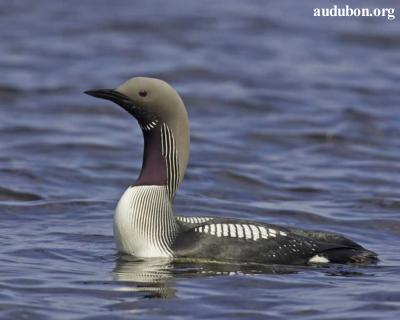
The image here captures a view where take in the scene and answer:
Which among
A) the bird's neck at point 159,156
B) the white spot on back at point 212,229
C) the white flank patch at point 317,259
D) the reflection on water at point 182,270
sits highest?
the bird's neck at point 159,156

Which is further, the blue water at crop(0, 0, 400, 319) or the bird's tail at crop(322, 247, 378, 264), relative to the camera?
the bird's tail at crop(322, 247, 378, 264)

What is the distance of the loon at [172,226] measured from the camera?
898 cm

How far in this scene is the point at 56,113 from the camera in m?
16.0

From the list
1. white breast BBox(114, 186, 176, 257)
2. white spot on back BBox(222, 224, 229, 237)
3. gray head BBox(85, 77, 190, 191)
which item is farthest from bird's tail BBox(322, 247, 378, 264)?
gray head BBox(85, 77, 190, 191)

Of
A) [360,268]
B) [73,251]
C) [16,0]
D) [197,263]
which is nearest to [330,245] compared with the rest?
[360,268]

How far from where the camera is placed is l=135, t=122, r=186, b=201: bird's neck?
9.27 m

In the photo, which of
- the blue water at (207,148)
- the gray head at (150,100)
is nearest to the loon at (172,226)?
the gray head at (150,100)

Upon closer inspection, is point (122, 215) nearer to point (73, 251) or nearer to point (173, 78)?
point (73, 251)

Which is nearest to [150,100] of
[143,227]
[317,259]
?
[143,227]

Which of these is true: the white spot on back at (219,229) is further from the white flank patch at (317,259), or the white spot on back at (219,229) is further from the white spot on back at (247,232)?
the white flank patch at (317,259)

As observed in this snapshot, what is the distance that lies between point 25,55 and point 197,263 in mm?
10612

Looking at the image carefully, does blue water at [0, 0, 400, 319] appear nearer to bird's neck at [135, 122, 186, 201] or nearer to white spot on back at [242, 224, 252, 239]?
white spot on back at [242, 224, 252, 239]

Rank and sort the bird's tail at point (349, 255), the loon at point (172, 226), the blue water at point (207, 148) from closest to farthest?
1. the blue water at point (207, 148)
2. the loon at point (172, 226)
3. the bird's tail at point (349, 255)

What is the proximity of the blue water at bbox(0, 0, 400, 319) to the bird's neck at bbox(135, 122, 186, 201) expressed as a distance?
61cm
